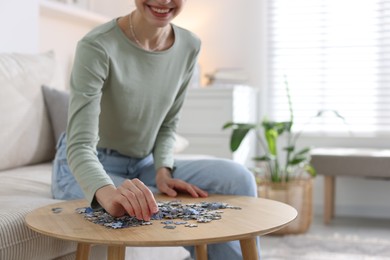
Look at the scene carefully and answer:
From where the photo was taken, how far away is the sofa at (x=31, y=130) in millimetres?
1866

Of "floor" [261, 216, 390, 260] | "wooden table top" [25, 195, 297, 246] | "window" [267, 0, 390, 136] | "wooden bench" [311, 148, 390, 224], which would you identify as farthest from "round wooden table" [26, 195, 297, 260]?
"window" [267, 0, 390, 136]

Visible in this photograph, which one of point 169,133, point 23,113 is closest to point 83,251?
point 169,133

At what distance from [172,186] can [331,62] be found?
247cm

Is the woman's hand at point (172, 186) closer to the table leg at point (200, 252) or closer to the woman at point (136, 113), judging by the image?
the woman at point (136, 113)

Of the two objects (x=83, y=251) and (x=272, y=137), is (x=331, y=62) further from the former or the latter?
(x=83, y=251)

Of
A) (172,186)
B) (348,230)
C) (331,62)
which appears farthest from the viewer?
(331,62)

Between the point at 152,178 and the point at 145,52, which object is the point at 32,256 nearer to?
the point at 152,178

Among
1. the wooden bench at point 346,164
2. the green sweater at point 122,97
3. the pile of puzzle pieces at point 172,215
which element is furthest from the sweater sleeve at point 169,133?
the wooden bench at point 346,164

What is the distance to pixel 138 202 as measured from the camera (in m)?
1.21

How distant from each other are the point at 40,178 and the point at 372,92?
7.55 feet

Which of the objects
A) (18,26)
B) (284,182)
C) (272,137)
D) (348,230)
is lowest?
(348,230)

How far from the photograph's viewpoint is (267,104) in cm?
396

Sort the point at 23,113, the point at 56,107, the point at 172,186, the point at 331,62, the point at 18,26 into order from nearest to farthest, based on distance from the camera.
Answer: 1. the point at 172,186
2. the point at 23,113
3. the point at 56,107
4. the point at 18,26
5. the point at 331,62

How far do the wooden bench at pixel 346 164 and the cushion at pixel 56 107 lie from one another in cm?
151
